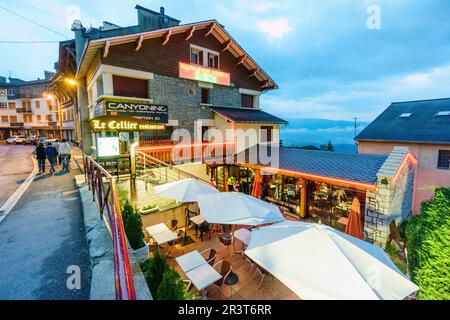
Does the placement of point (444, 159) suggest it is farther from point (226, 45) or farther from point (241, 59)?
point (226, 45)

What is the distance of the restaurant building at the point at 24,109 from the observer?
45.1 metres

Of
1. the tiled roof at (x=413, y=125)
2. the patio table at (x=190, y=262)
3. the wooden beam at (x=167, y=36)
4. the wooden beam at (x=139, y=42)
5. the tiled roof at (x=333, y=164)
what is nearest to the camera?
the patio table at (x=190, y=262)

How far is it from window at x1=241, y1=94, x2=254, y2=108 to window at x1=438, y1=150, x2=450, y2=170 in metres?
15.9

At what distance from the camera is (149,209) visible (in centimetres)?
974

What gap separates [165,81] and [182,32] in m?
3.73

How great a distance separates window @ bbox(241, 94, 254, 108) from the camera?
19.0m

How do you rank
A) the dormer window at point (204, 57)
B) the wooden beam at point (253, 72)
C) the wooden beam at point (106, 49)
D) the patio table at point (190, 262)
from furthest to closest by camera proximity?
1. the wooden beam at point (253, 72)
2. the dormer window at point (204, 57)
3. the wooden beam at point (106, 49)
4. the patio table at point (190, 262)

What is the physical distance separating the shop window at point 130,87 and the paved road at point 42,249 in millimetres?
6984

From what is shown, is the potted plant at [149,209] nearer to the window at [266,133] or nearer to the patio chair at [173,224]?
the patio chair at [173,224]

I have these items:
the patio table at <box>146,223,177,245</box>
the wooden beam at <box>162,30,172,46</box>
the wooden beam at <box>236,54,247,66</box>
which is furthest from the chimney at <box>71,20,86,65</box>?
the patio table at <box>146,223,177,245</box>

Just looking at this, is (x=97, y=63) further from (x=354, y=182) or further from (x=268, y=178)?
(x=354, y=182)

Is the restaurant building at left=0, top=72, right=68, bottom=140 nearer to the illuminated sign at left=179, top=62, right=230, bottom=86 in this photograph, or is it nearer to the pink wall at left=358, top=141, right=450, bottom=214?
the illuminated sign at left=179, top=62, right=230, bottom=86

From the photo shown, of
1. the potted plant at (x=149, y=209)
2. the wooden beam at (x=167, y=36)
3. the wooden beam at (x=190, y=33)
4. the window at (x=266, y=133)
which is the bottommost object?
the potted plant at (x=149, y=209)

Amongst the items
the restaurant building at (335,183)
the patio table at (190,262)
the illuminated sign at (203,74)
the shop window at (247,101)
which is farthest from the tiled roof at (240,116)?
the patio table at (190,262)
